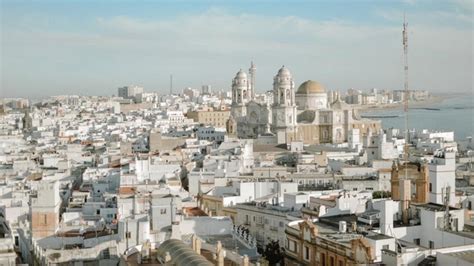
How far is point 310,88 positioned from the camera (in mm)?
44344

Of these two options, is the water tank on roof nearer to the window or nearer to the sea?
the window

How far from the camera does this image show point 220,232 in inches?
558

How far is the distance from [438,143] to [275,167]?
40.1ft

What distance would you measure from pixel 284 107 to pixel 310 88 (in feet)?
20.0

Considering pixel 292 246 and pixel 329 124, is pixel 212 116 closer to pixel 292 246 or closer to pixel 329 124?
pixel 329 124

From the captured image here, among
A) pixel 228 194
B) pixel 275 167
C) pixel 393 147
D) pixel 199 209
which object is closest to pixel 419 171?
pixel 199 209

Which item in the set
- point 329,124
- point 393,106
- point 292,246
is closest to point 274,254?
point 292,246

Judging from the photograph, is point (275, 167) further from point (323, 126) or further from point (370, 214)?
point (323, 126)

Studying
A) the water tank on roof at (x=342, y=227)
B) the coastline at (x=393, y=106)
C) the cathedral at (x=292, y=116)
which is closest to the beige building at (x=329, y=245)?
the water tank on roof at (x=342, y=227)

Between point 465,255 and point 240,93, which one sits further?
point 240,93

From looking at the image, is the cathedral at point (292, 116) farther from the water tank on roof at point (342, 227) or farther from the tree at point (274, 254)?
the water tank on roof at point (342, 227)

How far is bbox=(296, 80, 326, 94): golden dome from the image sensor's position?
4428cm

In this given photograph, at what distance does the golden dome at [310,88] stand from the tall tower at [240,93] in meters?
3.31

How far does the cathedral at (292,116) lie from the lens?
127ft
